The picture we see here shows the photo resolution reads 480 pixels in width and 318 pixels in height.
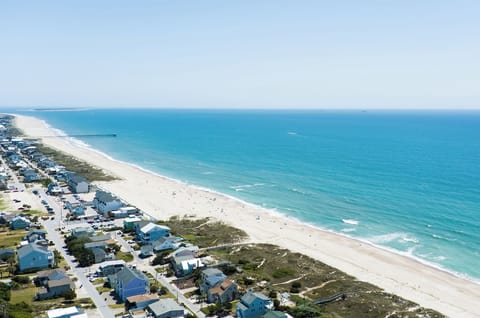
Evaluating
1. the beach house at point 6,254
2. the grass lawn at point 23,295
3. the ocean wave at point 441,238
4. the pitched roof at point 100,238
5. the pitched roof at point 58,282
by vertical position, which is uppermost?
the ocean wave at point 441,238

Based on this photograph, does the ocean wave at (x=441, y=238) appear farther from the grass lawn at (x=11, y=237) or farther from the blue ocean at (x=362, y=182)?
the grass lawn at (x=11, y=237)

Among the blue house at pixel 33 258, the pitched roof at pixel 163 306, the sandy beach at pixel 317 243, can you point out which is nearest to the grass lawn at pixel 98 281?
the blue house at pixel 33 258

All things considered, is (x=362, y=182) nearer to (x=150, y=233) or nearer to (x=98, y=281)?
(x=150, y=233)

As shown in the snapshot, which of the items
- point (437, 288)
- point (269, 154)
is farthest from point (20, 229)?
point (269, 154)

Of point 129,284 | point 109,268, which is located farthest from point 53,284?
point 129,284

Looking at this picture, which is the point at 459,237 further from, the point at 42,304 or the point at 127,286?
the point at 42,304

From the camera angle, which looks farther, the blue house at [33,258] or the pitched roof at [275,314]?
the blue house at [33,258]
